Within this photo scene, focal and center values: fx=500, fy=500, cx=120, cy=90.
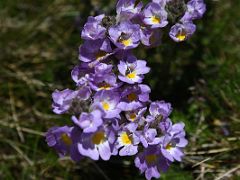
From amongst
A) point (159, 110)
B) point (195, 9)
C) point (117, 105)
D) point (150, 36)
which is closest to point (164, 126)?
point (159, 110)

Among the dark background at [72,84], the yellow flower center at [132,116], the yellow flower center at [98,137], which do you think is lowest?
the dark background at [72,84]

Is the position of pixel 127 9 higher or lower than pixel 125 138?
higher

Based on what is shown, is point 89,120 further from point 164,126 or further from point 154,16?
point 154,16

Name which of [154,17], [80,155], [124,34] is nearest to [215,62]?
[154,17]

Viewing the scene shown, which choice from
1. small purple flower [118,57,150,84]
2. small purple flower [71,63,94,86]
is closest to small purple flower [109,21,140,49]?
small purple flower [118,57,150,84]

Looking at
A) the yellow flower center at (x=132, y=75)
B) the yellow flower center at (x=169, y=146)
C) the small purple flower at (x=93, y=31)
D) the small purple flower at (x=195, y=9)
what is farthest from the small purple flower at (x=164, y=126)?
the small purple flower at (x=195, y=9)

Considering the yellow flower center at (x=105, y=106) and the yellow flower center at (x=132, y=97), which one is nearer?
the yellow flower center at (x=105, y=106)

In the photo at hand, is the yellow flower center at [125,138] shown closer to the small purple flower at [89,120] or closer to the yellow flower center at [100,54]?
the small purple flower at [89,120]
